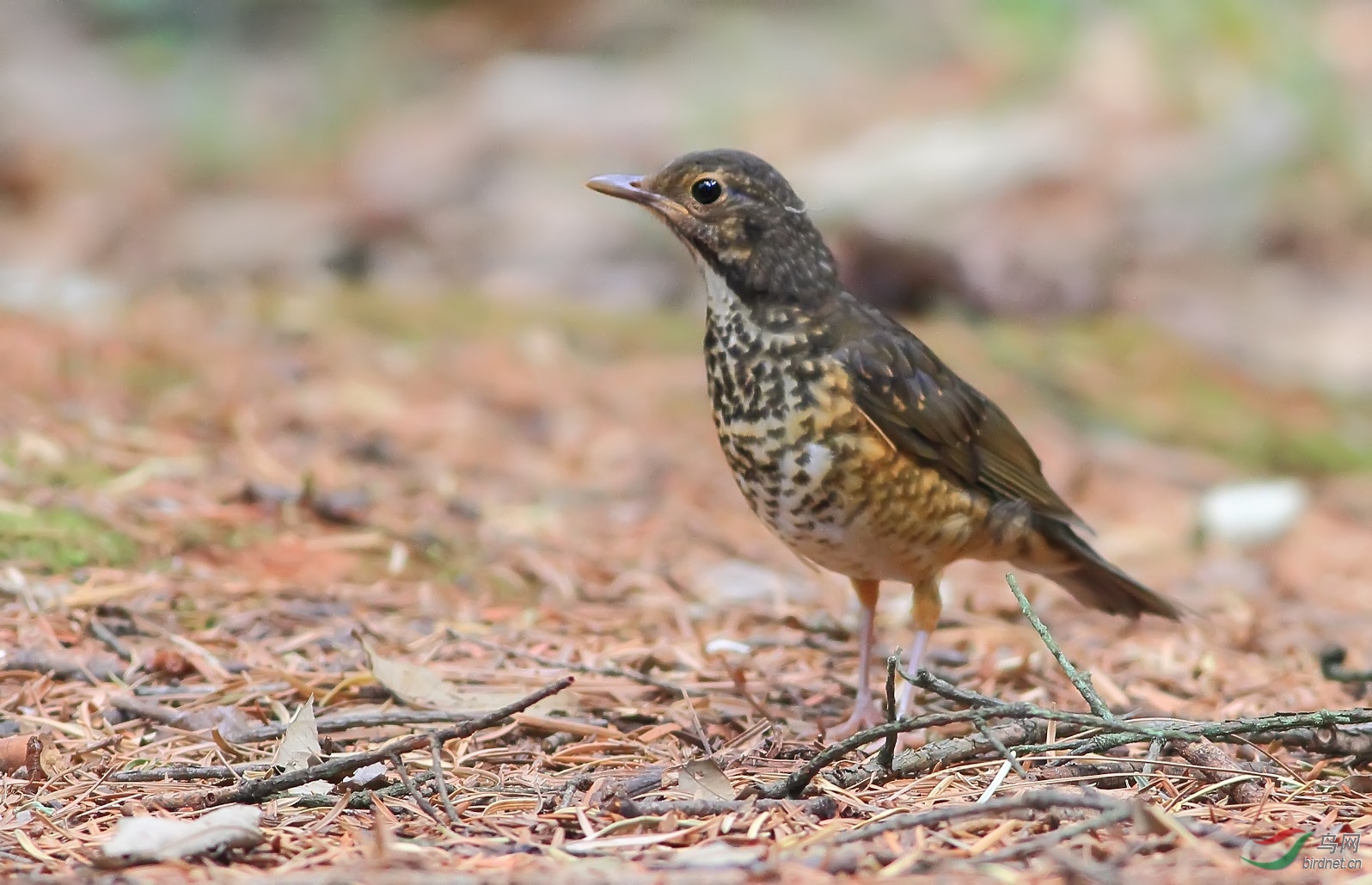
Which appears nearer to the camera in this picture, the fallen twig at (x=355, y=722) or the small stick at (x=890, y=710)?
the small stick at (x=890, y=710)

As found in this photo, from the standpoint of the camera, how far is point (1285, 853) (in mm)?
2545

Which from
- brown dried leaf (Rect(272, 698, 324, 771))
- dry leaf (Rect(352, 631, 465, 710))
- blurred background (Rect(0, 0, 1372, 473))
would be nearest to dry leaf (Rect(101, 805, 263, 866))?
brown dried leaf (Rect(272, 698, 324, 771))

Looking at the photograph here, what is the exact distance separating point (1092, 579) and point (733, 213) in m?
1.69

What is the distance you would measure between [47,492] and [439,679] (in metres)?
1.88

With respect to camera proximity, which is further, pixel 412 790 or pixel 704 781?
pixel 704 781

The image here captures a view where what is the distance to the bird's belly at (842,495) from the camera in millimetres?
3877

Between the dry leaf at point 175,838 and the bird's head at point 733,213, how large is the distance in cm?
213

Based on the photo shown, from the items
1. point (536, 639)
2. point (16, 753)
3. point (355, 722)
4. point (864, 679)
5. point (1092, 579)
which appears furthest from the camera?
point (1092, 579)

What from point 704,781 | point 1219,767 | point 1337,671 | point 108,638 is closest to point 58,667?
point 108,638

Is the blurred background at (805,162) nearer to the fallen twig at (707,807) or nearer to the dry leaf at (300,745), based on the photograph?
the dry leaf at (300,745)

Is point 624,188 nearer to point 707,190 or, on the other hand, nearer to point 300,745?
point 707,190

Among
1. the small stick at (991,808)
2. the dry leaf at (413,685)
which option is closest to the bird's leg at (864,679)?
the dry leaf at (413,685)

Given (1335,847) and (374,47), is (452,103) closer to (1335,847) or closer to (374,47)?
(374,47)

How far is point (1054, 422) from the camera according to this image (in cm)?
771
